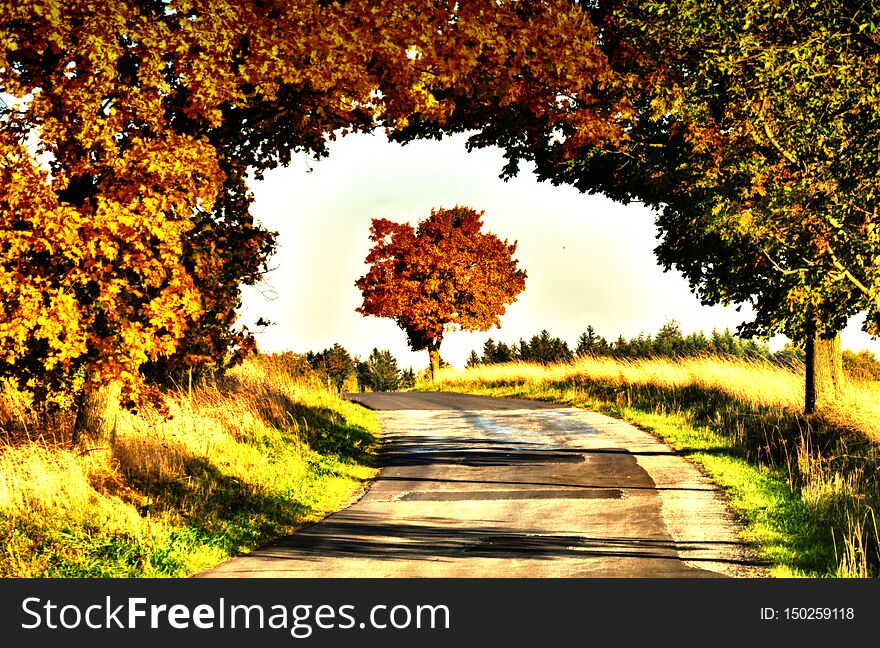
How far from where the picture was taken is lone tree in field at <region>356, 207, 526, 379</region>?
5297cm

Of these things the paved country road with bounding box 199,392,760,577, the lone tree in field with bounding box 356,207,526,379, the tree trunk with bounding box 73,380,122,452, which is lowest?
the paved country road with bounding box 199,392,760,577

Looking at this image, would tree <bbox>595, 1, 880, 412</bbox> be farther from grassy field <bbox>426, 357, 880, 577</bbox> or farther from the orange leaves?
the orange leaves

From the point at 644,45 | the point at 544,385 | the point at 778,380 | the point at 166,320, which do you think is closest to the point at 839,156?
the point at 644,45

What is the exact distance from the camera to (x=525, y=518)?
12.1m

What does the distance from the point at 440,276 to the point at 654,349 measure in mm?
12793

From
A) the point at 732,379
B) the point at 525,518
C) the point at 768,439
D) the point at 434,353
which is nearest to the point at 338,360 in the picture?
the point at 434,353

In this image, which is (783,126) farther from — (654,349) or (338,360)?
(338,360)

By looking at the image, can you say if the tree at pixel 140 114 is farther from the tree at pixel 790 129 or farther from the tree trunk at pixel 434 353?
the tree trunk at pixel 434 353

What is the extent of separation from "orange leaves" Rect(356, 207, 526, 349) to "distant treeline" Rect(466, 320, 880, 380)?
4441 mm

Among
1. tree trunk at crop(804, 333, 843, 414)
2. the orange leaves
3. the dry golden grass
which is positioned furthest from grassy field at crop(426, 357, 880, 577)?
the orange leaves

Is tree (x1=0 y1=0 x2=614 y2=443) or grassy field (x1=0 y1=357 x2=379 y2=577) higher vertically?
tree (x1=0 y1=0 x2=614 y2=443)

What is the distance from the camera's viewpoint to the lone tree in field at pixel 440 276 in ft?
174

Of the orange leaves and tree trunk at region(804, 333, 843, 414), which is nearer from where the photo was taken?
tree trunk at region(804, 333, 843, 414)

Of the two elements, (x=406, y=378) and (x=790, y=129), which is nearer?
(x=790, y=129)
